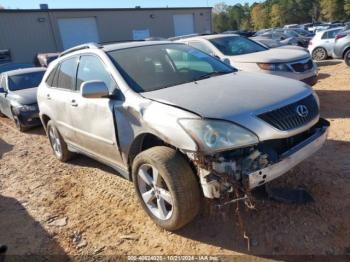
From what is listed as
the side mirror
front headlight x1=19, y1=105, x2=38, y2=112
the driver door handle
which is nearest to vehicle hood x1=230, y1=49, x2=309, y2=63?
the driver door handle

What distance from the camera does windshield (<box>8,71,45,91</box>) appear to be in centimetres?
932

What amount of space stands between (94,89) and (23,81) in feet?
22.8

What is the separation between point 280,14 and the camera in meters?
73.7

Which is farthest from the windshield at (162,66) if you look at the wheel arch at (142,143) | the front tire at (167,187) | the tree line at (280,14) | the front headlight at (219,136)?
the tree line at (280,14)

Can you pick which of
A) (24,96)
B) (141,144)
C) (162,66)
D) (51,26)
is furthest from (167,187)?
(51,26)

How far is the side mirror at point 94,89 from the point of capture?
136 inches

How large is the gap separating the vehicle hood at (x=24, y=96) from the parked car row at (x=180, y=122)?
383 centimetres

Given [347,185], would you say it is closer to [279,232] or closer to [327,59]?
[279,232]

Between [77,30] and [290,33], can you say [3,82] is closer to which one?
[77,30]

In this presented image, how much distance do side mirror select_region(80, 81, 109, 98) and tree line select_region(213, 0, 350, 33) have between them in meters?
66.0

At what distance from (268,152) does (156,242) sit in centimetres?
133

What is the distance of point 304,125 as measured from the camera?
3.08 metres

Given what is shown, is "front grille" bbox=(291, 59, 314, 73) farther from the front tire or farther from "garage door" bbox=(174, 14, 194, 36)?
"garage door" bbox=(174, 14, 194, 36)

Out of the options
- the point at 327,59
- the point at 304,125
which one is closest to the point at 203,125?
the point at 304,125
